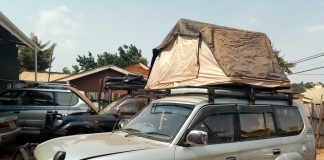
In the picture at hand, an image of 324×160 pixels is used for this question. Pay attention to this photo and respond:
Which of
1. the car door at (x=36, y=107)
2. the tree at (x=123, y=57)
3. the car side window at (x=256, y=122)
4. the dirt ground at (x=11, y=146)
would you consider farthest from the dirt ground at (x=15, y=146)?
the tree at (x=123, y=57)

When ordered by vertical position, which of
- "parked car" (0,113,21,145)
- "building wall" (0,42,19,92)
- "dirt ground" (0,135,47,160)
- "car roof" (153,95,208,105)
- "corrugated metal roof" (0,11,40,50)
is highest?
"corrugated metal roof" (0,11,40,50)

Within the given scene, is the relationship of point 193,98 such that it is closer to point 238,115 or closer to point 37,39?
point 238,115

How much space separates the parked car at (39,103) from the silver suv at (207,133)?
6.01 meters

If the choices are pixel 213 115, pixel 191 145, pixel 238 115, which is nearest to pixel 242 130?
pixel 238 115

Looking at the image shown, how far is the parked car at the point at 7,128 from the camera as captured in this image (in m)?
9.00

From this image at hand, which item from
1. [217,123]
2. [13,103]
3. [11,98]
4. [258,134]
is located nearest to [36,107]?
[13,103]

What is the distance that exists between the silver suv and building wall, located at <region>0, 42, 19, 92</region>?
12.8 metres

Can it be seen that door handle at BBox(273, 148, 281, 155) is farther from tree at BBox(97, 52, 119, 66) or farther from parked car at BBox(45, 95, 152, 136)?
tree at BBox(97, 52, 119, 66)

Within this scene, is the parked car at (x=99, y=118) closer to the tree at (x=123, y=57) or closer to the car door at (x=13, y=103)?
the car door at (x=13, y=103)

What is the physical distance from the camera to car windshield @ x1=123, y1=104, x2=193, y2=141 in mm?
4887

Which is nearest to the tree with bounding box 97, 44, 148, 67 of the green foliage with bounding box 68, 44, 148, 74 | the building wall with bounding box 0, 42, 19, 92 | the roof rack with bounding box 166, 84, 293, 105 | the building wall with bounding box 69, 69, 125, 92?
the green foliage with bounding box 68, 44, 148, 74

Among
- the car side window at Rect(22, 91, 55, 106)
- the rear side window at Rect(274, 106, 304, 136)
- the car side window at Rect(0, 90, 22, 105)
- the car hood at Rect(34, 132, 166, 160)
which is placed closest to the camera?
the car hood at Rect(34, 132, 166, 160)

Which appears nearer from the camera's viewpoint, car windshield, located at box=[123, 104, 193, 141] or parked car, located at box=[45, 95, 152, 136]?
car windshield, located at box=[123, 104, 193, 141]

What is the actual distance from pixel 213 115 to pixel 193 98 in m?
0.41
